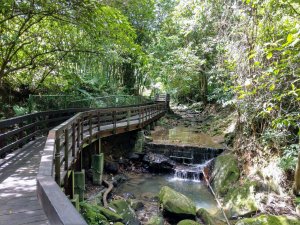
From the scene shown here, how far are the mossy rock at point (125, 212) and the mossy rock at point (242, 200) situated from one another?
2.57 m

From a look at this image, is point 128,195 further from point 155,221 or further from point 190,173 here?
point 190,173

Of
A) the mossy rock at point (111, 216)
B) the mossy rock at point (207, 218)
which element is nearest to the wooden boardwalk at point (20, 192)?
the mossy rock at point (111, 216)

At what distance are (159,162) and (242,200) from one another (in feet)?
14.1

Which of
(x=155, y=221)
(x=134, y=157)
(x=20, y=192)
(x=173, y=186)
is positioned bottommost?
(x=173, y=186)

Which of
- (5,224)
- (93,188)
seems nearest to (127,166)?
A: (93,188)

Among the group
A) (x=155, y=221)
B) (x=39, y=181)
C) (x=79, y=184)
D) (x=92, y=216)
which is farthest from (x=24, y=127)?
(x=39, y=181)

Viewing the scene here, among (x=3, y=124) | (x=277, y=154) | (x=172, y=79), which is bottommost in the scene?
(x=277, y=154)

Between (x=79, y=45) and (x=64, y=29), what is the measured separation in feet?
2.48

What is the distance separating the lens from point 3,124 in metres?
5.31

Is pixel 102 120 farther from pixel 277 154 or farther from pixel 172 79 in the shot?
pixel 172 79

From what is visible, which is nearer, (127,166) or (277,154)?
(277,154)

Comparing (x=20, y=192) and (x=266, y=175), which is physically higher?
(x=20, y=192)

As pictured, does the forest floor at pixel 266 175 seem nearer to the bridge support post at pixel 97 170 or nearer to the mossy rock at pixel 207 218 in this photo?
the mossy rock at pixel 207 218

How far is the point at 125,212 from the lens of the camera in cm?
640
